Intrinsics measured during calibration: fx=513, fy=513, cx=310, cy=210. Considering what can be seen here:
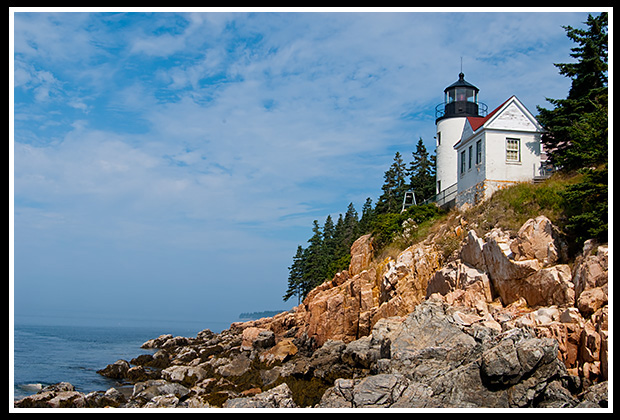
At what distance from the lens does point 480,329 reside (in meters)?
14.8

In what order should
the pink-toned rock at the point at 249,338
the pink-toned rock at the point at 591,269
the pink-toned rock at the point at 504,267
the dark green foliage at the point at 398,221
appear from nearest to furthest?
the pink-toned rock at the point at 591,269, the pink-toned rock at the point at 504,267, the pink-toned rock at the point at 249,338, the dark green foliage at the point at 398,221

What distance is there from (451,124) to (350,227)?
76.9ft

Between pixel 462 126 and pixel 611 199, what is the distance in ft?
74.6

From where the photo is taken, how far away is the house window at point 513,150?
24797 mm

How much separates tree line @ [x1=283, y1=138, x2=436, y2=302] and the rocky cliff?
23.3 ft

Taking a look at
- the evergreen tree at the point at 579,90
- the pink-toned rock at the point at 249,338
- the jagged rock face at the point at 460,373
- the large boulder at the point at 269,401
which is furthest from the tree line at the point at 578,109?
the pink-toned rock at the point at 249,338

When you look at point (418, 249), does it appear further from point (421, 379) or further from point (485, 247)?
point (421, 379)

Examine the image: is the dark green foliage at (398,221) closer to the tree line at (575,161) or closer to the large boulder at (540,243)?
the tree line at (575,161)

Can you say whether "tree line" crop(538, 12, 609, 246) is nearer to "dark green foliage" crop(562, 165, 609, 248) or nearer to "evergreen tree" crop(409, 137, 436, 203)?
"dark green foliage" crop(562, 165, 609, 248)

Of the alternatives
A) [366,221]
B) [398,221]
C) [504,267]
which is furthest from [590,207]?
[366,221]

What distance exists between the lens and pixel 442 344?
14758 mm

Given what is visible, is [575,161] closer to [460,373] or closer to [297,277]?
[460,373]

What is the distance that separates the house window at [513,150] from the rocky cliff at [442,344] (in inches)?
171
